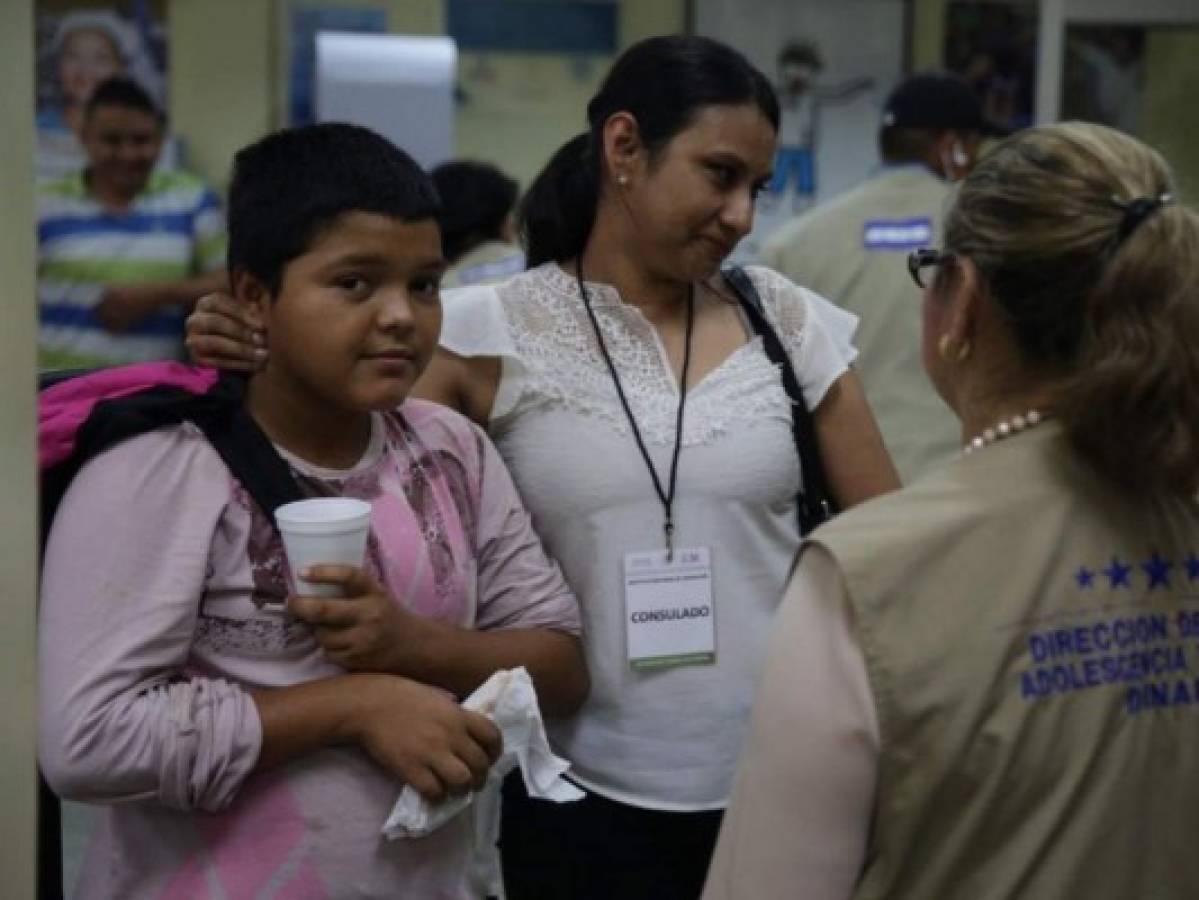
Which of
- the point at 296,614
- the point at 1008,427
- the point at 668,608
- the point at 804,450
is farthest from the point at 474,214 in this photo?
the point at 1008,427

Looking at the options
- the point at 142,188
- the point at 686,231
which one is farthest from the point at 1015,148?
the point at 142,188

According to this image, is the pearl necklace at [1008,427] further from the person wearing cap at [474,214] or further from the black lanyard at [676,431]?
the person wearing cap at [474,214]

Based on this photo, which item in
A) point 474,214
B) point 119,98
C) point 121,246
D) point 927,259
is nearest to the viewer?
point 927,259

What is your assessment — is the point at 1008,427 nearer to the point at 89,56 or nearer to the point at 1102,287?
the point at 1102,287

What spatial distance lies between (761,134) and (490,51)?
16.0 ft

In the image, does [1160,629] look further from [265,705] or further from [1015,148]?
[265,705]

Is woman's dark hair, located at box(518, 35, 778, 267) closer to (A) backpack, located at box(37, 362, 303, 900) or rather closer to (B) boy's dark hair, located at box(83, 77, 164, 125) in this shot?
(A) backpack, located at box(37, 362, 303, 900)

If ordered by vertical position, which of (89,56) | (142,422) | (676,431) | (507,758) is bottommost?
(507,758)

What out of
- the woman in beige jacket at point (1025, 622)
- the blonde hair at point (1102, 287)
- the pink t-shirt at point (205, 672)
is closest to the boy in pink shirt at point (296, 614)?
the pink t-shirt at point (205, 672)

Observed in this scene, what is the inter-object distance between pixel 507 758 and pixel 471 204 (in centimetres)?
316

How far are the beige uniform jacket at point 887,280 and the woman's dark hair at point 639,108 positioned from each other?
6.61 ft

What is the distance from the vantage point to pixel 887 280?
14.4 feet

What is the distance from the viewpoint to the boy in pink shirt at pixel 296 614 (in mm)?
1584

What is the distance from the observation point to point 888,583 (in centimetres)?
138
